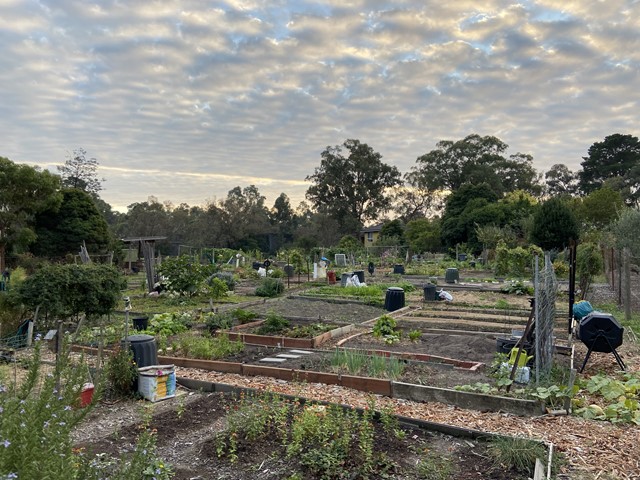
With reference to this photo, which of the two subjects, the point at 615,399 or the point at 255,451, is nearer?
the point at 255,451

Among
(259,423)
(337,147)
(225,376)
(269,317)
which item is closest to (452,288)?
(269,317)

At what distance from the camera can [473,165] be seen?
169ft

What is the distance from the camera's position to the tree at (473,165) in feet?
171

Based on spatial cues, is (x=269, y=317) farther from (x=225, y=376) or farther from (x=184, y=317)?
(x=225, y=376)

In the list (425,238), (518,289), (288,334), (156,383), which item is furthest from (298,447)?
(425,238)

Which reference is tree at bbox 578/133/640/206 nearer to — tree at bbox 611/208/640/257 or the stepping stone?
tree at bbox 611/208/640/257

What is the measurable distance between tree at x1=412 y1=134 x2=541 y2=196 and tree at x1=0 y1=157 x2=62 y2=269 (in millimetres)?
39211

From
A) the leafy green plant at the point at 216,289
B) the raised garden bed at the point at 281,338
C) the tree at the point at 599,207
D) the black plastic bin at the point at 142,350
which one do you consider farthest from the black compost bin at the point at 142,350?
the tree at the point at 599,207

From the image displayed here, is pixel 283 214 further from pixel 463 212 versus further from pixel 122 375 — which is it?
pixel 122 375

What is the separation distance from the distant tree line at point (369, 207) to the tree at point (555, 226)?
0.06 m

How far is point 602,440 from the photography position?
4305 mm

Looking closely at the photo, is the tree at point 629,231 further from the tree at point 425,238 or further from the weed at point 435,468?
the tree at point 425,238

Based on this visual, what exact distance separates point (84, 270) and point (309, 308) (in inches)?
229

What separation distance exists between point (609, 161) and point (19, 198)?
184 ft
